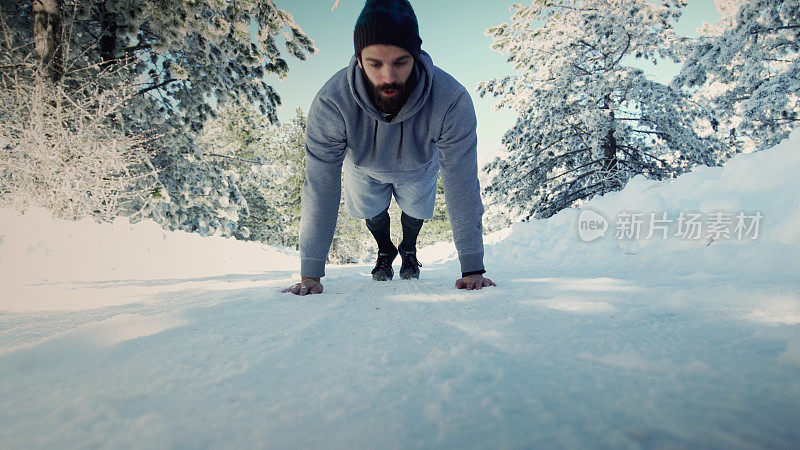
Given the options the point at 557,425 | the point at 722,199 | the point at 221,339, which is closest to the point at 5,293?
the point at 221,339

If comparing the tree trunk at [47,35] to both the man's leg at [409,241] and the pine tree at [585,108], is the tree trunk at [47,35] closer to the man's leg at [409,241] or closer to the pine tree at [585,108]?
the man's leg at [409,241]

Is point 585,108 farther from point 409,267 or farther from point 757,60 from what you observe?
point 409,267

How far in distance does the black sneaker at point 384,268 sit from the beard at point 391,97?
1146 mm

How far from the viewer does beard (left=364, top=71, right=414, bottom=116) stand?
1.58m

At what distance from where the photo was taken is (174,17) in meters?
3.80

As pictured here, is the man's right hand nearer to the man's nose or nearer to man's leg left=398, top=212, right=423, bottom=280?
man's leg left=398, top=212, right=423, bottom=280

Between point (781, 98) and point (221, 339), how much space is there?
8483 millimetres

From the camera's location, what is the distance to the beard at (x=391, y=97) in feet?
5.17

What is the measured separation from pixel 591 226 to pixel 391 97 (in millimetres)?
3179

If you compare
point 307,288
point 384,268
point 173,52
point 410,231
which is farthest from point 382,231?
point 173,52

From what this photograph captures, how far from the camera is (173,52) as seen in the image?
16.0 ft

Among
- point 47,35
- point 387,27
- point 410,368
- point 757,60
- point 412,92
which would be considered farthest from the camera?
point 757,60

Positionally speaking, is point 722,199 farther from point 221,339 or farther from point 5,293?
point 5,293

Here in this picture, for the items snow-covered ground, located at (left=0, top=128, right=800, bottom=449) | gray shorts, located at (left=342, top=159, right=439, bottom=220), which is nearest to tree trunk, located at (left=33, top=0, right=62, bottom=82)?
snow-covered ground, located at (left=0, top=128, right=800, bottom=449)
